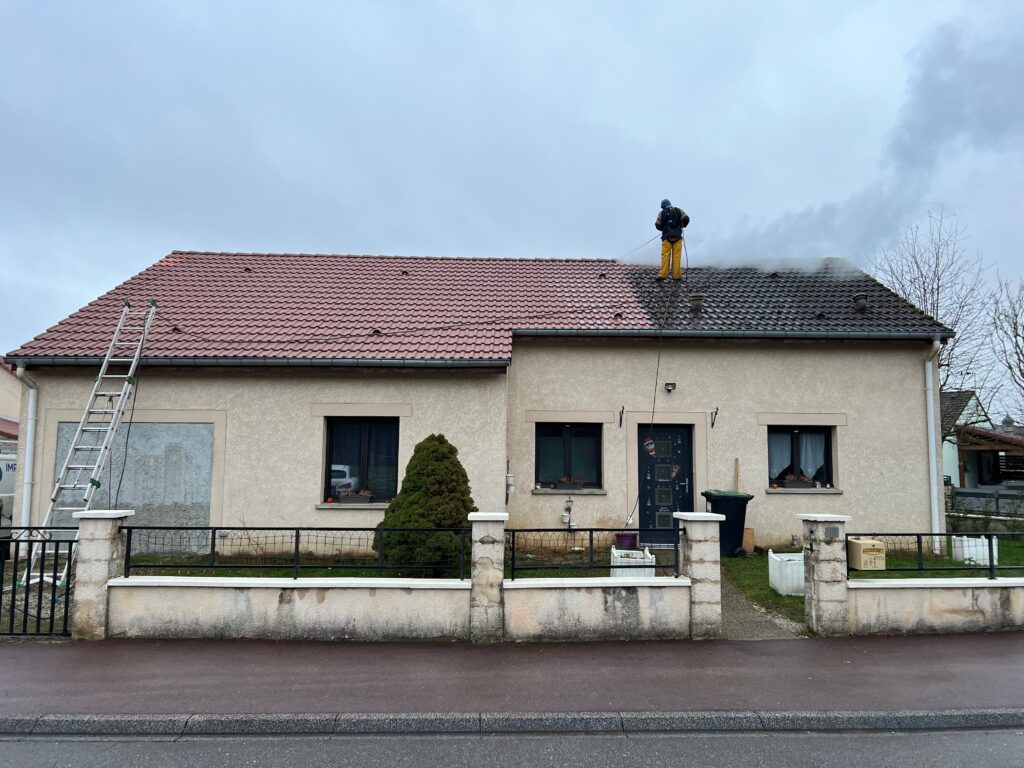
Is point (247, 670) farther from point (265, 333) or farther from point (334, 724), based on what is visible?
point (265, 333)

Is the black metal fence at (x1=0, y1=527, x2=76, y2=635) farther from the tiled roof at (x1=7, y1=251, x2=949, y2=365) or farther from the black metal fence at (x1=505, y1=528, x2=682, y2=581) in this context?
the black metal fence at (x1=505, y1=528, x2=682, y2=581)

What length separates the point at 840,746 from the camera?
444 cm

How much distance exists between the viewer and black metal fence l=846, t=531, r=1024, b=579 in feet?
22.7

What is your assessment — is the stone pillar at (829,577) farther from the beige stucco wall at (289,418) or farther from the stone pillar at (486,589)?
the beige stucco wall at (289,418)

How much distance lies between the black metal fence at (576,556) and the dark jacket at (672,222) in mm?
7043

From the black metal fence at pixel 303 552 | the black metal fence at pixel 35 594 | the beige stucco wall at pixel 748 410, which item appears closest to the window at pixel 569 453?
the beige stucco wall at pixel 748 410

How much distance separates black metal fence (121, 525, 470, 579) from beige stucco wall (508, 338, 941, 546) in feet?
10.7

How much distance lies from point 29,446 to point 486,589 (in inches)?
322

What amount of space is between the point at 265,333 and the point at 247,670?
6416 mm

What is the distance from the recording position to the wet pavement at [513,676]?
4.88 meters

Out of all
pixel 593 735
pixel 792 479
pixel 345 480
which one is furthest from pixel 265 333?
pixel 792 479

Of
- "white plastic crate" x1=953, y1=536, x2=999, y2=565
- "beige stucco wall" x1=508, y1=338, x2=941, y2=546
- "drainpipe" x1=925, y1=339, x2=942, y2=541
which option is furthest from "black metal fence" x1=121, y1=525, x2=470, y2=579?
"drainpipe" x1=925, y1=339, x2=942, y2=541

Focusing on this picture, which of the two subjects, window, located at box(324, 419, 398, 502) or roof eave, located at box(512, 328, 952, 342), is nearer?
window, located at box(324, 419, 398, 502)

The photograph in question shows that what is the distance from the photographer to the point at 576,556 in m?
8.84
